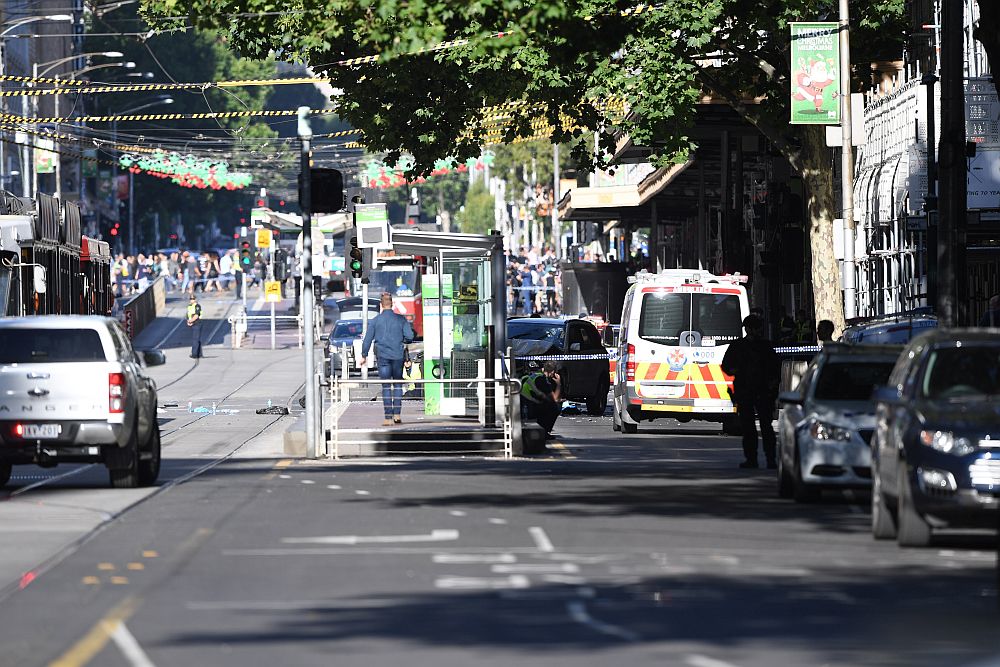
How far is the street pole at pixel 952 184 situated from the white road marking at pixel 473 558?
11.4 metres

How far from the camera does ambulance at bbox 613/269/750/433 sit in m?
31.0

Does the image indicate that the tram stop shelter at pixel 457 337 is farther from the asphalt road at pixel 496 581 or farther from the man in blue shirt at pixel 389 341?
the asphalt road at pixel 496 581

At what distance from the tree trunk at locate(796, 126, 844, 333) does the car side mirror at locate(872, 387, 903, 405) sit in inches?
825

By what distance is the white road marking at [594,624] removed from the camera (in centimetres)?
1098

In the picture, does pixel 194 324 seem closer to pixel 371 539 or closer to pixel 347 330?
pixel 347 330

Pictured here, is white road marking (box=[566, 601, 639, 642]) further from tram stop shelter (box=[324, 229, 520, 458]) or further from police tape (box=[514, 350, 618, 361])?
police tape (box=[514, 350, 618, 361])

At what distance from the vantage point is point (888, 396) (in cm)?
1523

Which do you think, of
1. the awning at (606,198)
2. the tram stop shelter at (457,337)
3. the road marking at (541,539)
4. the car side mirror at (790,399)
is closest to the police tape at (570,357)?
the tram stop shelter at (457,337)

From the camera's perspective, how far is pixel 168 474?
23.9m

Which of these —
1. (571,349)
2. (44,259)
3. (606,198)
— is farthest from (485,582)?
(606,198)

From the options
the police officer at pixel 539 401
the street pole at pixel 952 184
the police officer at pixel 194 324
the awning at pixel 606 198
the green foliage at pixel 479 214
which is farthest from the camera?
the green foliage at pixel 479 214

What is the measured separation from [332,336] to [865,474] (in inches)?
1667

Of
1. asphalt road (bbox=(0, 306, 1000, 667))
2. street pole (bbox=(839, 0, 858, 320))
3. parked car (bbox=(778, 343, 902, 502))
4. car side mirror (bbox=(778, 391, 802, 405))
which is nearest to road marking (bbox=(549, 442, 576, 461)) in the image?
asphalt road (bbox=(0, 306, 1000, 667))

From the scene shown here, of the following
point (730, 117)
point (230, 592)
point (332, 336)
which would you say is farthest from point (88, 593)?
point (332, 336)
